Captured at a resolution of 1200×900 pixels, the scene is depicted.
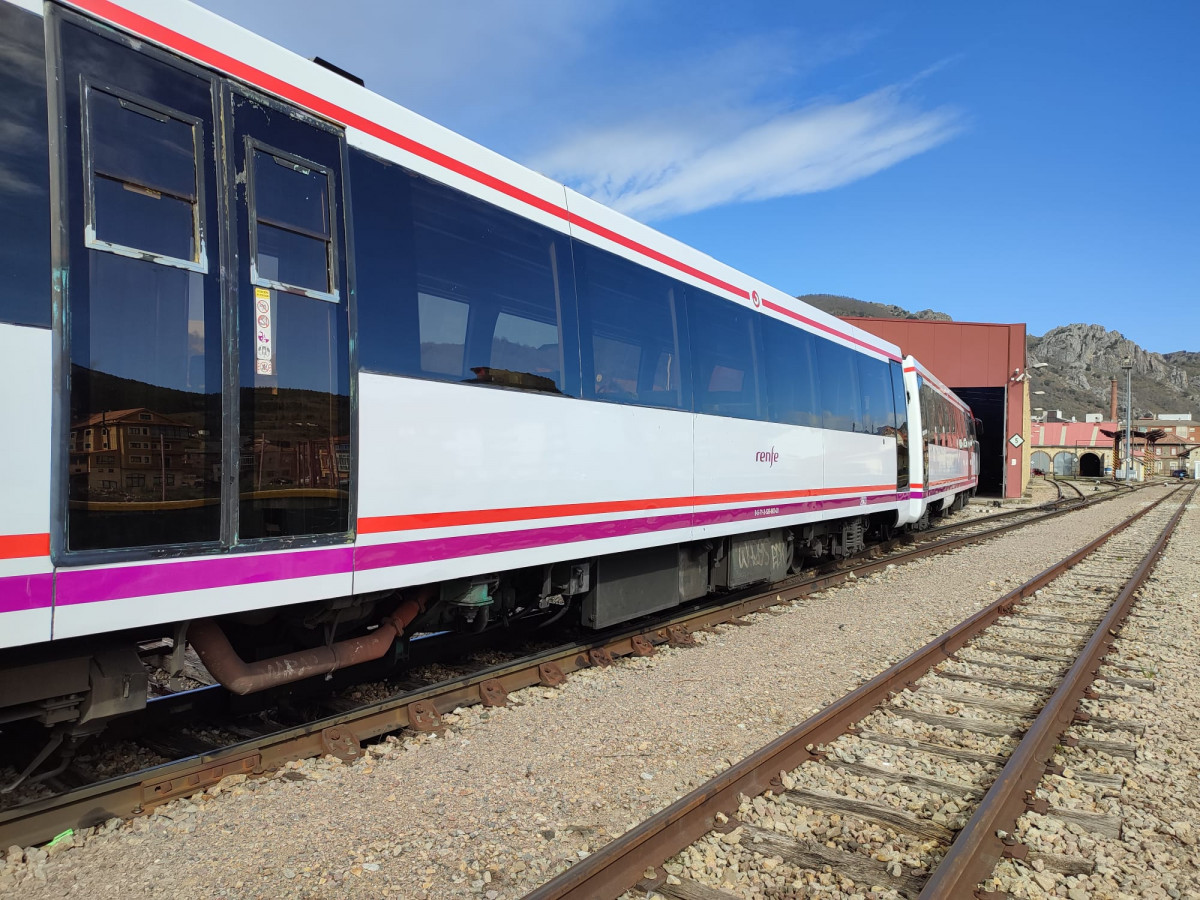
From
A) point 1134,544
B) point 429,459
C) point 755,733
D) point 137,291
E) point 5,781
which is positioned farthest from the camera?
point 1134,544

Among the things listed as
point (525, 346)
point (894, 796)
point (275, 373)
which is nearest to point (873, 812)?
point (894, 796)

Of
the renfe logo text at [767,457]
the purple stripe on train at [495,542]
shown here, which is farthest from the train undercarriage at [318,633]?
the renfe logo text at [767,457]

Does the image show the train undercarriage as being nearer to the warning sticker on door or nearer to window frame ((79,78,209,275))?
the warning sticker on door

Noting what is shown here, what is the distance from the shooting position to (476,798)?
401cm

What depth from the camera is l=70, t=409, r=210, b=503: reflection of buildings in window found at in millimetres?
3029

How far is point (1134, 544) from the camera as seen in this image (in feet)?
55.9

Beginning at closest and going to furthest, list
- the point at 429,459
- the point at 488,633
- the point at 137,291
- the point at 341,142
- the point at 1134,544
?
the point at 137,291 < the point at 341,142 < the point at 429,459 < the point at 488,633 < the point at 1134,544

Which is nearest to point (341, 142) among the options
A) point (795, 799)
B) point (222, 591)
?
point (222, 591)

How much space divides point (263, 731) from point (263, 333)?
2.38 metres

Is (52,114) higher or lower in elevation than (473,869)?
higher

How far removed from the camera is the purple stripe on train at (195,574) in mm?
3010

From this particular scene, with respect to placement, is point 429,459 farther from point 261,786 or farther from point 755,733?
point 755,733

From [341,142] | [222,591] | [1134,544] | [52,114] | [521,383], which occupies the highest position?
[341,142]

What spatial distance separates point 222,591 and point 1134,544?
18674mm
